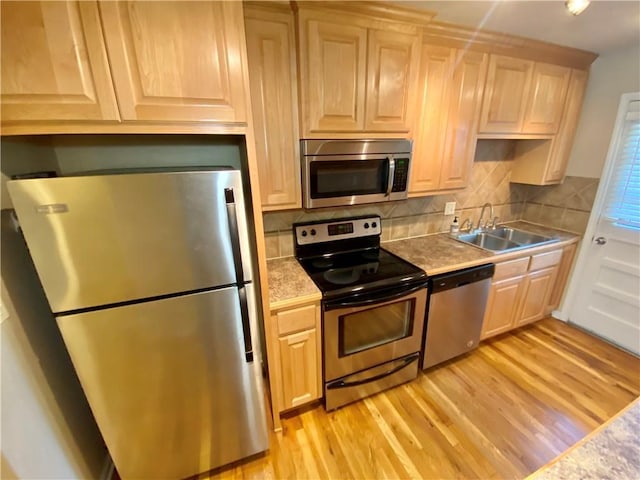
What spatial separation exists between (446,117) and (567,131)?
4.44 ft

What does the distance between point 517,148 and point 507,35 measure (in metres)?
1.11

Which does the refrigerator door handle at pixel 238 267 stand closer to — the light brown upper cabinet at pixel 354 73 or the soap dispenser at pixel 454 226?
the light brown upper cabinet at pixel 354 73

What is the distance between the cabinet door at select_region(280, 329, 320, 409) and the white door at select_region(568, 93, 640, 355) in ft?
8.81

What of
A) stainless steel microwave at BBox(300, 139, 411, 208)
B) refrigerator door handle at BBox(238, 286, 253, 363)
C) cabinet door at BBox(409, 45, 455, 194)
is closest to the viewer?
refrigerator door handle at BBox(238, 286, 253, 363)

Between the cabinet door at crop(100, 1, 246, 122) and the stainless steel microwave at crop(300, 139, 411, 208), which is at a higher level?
the cabinet door at crop(100, 1, 246, 122)

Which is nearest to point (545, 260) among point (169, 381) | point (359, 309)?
point (359, 309)

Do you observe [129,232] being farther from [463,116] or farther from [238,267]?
[463,116]

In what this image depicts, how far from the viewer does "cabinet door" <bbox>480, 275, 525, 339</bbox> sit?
7.04ft

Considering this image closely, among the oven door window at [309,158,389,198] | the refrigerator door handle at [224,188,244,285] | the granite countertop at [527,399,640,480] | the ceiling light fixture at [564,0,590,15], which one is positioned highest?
the ceiling light fixture at [564,0,590,15]

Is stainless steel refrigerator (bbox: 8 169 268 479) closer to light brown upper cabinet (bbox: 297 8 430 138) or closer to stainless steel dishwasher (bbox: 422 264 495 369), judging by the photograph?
light brown upper cabinet (bbox: 297 8 430 138)

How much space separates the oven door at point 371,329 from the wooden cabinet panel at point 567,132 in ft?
6.01

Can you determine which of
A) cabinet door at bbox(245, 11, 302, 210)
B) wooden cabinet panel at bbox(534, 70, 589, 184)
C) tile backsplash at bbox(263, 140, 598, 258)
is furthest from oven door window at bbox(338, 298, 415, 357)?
wooden cabinet panel at bbox(534, 70, 589, 184)

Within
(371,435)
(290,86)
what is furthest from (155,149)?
(371,435)

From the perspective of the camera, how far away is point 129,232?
3.24ft
